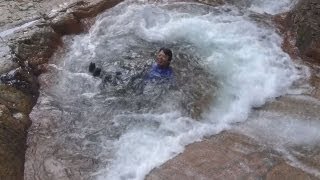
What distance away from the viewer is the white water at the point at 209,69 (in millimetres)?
5914

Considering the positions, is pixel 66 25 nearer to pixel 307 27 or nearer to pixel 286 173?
pixel 307 27

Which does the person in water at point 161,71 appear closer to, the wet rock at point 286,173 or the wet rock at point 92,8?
the wet rock at point 92,8

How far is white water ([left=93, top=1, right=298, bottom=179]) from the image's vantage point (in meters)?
5.91

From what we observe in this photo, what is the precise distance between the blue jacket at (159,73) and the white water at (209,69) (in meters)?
0.84

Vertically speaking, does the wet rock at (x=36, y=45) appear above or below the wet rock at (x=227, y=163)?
above

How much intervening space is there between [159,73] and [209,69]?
1013 millimetres

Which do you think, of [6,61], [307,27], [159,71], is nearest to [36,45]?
[6,61]

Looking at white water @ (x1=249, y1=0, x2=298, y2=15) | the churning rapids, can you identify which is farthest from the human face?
white water @ (x1=249, y1=0, x2=298, y2=15)

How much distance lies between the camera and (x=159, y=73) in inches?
282

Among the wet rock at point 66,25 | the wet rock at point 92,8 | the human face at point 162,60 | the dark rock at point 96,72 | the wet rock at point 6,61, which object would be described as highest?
the wet rock at point 92,8

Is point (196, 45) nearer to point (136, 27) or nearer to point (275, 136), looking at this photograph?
point (136, 27)

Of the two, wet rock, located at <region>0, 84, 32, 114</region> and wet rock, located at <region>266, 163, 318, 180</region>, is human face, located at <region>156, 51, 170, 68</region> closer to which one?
wet rock, located at <region>0, 84, 32, 114</region>

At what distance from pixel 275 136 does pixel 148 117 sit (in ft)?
6.65

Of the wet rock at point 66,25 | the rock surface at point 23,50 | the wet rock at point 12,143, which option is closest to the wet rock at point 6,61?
the rock surface at point 23,50
